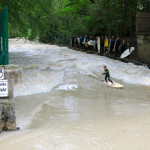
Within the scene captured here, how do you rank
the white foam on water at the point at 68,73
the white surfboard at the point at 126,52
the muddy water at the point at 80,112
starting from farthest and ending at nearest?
the white surfboard at the point at 126,52, the white foam on water at the point at 68,73, the muddy water at the point at 80,112

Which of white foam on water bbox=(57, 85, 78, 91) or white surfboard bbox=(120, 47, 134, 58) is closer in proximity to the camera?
white foam on water bbox=(57, 85, 78, 91)

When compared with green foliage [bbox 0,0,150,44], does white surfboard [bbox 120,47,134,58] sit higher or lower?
lower

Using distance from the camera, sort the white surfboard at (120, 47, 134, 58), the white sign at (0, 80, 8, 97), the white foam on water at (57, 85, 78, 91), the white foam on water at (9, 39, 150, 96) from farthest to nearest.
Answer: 1. the white surfboard at (120, 47, 134, 58)
2. the white foam on water at (9, 39, 150, 96)
3. the white foam on water at (57, 85, 78, 91)
4. the white sign at (0, 80, 8, 97)

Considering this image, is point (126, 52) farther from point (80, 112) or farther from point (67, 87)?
point (80, 112)

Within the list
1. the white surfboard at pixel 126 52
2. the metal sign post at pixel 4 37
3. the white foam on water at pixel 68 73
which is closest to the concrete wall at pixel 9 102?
the metal sign post at pixel 4 37

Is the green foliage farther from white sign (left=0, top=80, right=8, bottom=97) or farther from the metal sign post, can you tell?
A: white sign (left=0, top=80, right=8, bottom=97)

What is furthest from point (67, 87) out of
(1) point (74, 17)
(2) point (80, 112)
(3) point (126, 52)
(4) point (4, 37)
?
(1) point (74, 17)

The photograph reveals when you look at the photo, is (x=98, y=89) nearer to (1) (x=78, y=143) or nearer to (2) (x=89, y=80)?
(2) (x=89, y=80)

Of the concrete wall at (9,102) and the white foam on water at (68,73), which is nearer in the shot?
the concrete wall at (9,102)

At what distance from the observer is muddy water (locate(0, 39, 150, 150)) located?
6.88 metres

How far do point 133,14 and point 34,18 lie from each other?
28.5 feet

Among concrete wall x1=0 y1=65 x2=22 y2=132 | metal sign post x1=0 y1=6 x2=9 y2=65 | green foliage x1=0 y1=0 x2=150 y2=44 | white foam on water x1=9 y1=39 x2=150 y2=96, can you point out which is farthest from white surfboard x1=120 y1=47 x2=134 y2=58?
concrete wall x1=0 y1=65 x2=22 y2=132

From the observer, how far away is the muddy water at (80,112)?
271 inches

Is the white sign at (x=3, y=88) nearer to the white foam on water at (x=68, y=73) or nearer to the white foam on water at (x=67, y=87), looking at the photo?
the white foam on water at (x=68, y=73)
